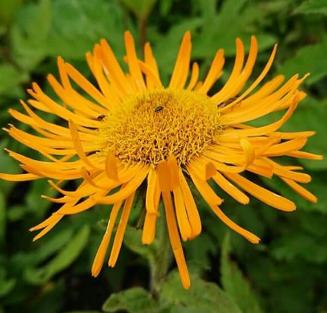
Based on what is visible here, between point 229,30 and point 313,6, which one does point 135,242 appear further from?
point 229,30

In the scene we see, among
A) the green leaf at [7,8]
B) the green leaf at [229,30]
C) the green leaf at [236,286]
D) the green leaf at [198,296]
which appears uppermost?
the green leaf at [7,8]

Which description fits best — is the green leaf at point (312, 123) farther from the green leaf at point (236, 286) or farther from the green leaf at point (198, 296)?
the green leaf at point (198, 296)

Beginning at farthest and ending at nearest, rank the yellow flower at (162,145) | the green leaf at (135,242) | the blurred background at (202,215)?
the blurred background at (202,215) < the green leaf at (135,242) < the yellow flower at (162,145)

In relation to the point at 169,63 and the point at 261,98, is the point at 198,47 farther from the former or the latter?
the point at 261,98

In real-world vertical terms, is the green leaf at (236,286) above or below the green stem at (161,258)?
below

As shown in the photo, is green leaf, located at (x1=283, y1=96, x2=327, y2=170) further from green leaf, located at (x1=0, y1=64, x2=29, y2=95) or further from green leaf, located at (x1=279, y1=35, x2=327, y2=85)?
green leaf, located at (x1=0, y1=64, x2=29, y2=95)

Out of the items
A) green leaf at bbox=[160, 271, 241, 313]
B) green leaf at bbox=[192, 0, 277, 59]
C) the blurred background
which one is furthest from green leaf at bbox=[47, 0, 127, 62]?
green leaf at bbox=[160, 271, 241, 313]

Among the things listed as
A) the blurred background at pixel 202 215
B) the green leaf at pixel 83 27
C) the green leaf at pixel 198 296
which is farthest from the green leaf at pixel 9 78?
the green leaf at pixel 198 296
